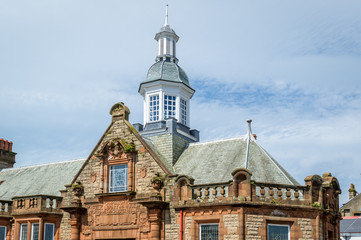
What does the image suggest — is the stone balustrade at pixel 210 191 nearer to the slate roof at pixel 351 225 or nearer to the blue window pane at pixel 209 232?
the blue window pane at pixel 209 232

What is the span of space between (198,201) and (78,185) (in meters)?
8.04

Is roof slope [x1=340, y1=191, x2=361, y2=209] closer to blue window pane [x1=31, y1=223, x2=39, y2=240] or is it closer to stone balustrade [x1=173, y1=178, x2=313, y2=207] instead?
stone balustrade [x1=173, y1=178, x2=313, y2=207]

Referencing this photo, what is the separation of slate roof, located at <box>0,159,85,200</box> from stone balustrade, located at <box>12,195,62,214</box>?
5.89 feet

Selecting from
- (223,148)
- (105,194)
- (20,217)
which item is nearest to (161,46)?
(223,148)

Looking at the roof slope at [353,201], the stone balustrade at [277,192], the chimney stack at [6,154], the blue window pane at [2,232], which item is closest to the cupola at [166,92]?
the stone balustrade at [277,192]

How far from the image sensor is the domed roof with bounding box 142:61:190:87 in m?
34.3

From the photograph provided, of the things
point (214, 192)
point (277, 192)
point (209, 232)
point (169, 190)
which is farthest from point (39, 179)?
point (277, 192)

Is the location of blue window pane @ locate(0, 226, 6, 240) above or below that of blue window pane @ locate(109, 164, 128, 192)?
below

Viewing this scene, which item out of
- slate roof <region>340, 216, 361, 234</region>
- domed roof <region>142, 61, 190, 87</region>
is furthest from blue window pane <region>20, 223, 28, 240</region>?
slate roof <region>340, 216, 361, 234</region>

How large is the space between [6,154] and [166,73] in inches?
645

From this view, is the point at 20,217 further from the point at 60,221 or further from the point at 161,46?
the point at 161,46

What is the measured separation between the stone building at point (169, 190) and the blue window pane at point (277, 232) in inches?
1.9

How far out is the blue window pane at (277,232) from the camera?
2584 centimetres

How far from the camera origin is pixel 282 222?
25922 mm
